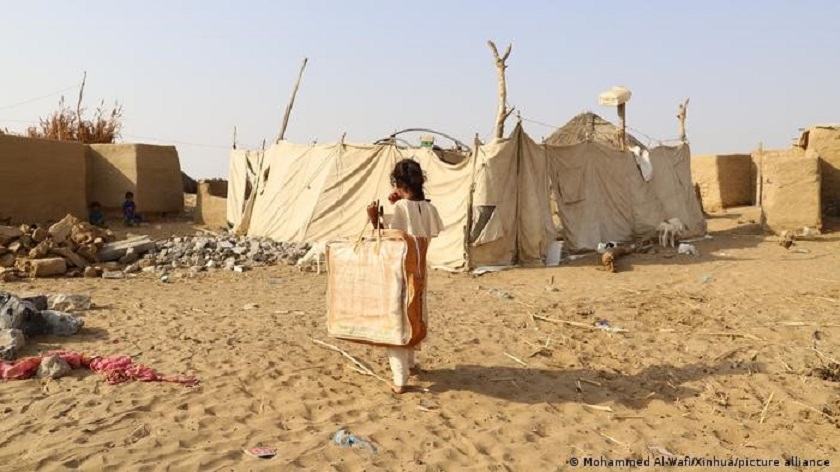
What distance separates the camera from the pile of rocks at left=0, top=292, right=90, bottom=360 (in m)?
4.43

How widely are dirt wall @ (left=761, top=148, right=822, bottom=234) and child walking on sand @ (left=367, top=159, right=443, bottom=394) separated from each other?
33.1ft

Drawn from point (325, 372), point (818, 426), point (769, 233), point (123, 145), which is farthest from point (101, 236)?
point (769, 233)

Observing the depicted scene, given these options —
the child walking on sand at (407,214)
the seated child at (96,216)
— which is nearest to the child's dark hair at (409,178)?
the child walking on sand at (407,214)

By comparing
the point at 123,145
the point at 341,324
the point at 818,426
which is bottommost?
the point at 818,426

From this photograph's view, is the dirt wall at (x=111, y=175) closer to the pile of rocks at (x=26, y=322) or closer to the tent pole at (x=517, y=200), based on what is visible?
the tent pole at (x=517, y=200)

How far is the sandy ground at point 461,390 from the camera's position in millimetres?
3080

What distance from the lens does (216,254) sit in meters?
10.2

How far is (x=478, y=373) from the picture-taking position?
4.40m

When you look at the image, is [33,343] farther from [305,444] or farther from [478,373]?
[478,373]

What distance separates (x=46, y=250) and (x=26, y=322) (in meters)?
4.32

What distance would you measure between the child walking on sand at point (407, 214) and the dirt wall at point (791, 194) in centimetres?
1009

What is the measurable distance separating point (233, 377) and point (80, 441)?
3.79 feet

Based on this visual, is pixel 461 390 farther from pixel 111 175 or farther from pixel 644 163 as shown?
pixel 111 175

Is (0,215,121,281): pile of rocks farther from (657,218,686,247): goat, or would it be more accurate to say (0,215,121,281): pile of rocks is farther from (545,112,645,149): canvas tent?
(545,112,645,149): canvas tent
